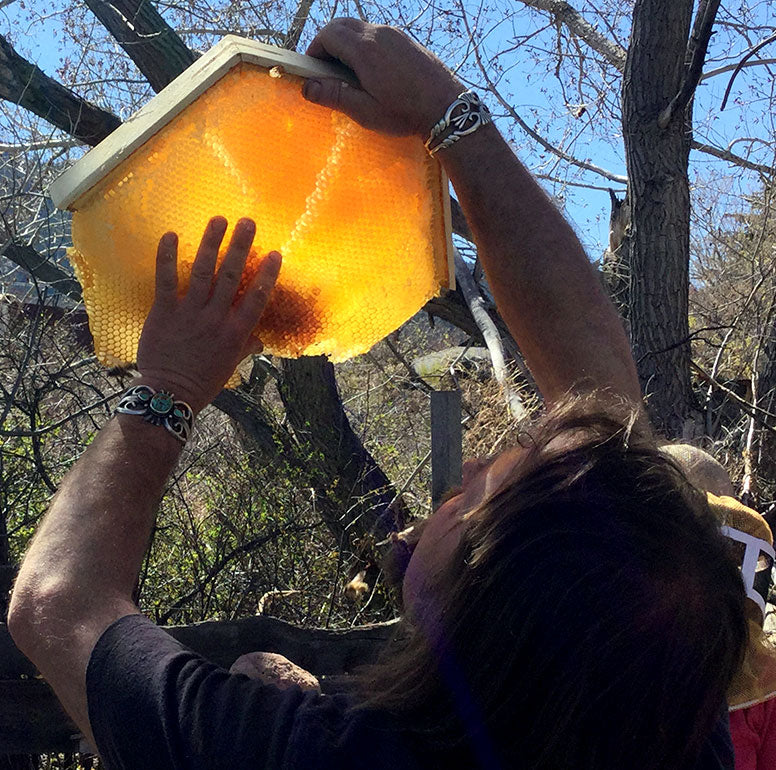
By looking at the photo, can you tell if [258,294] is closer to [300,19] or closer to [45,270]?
[45,270]

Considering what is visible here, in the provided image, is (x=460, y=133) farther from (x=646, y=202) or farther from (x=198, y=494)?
(x=198, y=494)

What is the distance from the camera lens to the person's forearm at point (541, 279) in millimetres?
1354

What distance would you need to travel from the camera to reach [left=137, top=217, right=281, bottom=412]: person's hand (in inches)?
42.2

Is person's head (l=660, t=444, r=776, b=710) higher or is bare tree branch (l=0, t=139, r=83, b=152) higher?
bare tree branch (l=0, t=139, r=83, b=152)

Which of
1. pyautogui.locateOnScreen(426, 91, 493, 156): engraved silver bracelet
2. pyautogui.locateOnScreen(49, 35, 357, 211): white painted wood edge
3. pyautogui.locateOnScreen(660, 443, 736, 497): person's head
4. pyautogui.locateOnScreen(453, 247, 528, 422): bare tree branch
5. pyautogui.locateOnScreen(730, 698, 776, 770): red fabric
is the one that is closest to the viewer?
pyautogui.locateOnScreen(49, 35, 357, 211): white painted wood edge

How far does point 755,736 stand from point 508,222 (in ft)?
3.61

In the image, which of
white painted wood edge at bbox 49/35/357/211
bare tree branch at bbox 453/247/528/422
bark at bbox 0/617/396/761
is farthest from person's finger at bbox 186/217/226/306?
bare tree branch at bbox 453/247/528/422

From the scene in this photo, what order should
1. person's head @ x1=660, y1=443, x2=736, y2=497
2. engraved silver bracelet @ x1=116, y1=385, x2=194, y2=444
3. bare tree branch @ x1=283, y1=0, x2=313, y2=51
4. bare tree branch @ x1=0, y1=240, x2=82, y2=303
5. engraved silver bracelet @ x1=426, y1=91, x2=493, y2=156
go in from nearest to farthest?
engraved silver bracelet @ x1=116, y1=385, x2=194, y2=444
engraved silver bracelet @ x1=426, y1=91, x2=493, y2=156
person's head @ x1=660, y1=443, x2=736, y2=497
bare tree branch @ x1=0, y1=240, x2=82, y2=303
bare tree branch @ x1=283, y1=0, x2=313, y2=51

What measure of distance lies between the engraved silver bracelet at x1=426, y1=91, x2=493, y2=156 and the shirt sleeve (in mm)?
902

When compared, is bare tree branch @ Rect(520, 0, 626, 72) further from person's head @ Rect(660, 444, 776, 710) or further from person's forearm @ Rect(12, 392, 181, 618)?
person's forearm @ Rect(12, 392, 181, 618)

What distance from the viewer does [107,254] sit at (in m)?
1.27

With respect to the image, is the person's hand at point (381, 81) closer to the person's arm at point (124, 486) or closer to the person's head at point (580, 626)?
the person's arm at point (124, 486)

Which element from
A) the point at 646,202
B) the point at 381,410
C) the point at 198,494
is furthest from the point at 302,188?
the point at 381,410

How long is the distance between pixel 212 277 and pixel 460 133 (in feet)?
1.65
